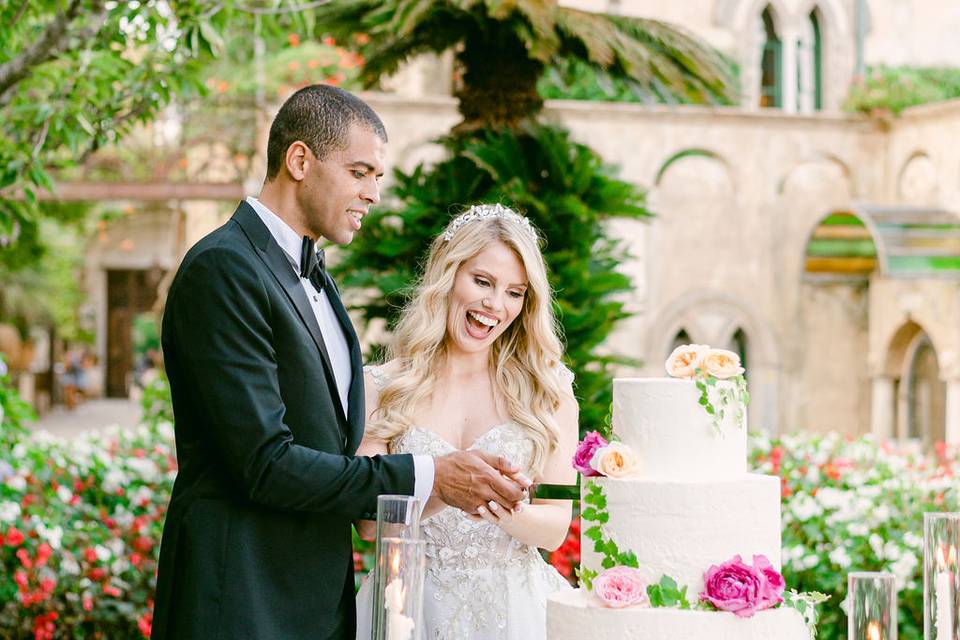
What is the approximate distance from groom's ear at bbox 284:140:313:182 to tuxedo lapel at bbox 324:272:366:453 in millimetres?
331

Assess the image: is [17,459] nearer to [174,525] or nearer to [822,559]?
[822,559]

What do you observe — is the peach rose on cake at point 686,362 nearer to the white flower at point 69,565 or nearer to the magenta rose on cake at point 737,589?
the magenta rose on cake at point 737,589

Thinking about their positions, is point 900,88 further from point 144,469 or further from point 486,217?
point 486,217

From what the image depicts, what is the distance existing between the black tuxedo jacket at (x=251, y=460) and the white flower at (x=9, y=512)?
4374 mm

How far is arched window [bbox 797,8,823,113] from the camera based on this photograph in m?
17.8

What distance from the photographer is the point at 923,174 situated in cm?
1631

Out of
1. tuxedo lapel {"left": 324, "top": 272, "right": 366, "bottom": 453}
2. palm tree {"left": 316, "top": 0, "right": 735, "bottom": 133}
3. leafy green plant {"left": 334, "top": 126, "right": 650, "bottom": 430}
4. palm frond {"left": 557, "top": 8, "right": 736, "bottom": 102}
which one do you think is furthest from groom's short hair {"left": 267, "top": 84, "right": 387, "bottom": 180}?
palm frond {"left": 557, "top": 8, "right": 736, "bottom": 102}

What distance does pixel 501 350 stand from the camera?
4.52 m

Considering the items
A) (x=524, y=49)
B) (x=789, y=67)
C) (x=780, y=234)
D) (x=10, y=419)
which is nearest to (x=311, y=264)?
(x=524, y=49)

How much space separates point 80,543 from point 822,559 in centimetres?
405

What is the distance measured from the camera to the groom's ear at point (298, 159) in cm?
338

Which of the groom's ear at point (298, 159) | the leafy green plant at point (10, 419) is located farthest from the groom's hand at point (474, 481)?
the leafy green plant at point (10, 419)

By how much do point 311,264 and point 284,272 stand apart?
0.41 feet

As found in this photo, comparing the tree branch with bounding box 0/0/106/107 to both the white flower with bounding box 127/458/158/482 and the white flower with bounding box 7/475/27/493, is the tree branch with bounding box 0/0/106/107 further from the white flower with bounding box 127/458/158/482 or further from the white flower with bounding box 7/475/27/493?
the white flower with bounding box 127/458/158/482
